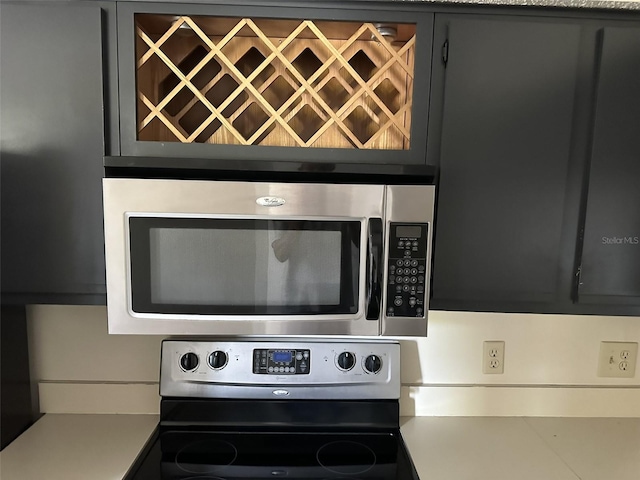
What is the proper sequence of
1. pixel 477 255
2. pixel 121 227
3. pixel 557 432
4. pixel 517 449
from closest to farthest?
pixel 121 227
pixel 477 255
pixel 517 449
pixel 557 432

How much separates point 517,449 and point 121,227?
1081 mm

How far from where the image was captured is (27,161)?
1.07 m

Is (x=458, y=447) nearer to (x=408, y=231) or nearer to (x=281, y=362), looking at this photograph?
(x=281, y=362)

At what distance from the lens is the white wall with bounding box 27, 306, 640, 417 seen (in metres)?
1.37

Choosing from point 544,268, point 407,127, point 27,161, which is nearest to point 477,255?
point 544,268

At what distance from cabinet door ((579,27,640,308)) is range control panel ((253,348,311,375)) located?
690 millimetres

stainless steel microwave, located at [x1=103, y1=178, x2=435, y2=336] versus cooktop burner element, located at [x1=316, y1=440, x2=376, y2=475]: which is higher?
stainless steel microwave, located at [x1=103, y1=178, x2=435, y2=336]

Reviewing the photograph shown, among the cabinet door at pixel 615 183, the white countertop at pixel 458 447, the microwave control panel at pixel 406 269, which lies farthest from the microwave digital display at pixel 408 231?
the white countertop at pixel 458 447

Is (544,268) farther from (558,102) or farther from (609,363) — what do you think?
(609,363)

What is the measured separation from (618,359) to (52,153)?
158cm

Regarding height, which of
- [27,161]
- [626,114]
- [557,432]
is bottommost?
[557,432]

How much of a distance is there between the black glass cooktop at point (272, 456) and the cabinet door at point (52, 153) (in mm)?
422

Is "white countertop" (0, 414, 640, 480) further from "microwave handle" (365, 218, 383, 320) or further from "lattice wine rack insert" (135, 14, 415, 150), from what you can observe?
"lattice wine rack insert" (135, 14, 415, 150)

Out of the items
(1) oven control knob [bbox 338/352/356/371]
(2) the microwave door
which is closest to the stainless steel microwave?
(2) the microwave door
